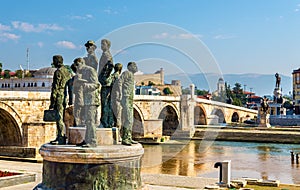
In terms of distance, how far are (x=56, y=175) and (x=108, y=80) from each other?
2634mm

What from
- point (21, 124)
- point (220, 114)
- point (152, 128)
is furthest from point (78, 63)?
point (220, 114)

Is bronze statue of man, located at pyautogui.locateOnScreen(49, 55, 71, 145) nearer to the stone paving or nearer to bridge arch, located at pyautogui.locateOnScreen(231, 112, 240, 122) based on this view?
the stone paving

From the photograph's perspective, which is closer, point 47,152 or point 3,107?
point 47,152

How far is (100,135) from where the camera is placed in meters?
8.58

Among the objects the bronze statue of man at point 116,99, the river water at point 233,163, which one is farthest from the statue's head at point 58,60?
the river water at point 233,163

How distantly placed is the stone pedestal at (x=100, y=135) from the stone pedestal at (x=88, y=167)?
0.32 m

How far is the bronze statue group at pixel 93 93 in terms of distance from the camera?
821 cm

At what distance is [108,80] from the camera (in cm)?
938

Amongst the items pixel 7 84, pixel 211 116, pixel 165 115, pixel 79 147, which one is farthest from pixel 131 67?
pixel 7 84

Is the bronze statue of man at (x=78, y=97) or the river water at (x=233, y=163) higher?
the bronze statue of man at (x=78, y=97)

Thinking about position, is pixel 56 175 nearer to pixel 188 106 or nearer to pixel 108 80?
pixel 108 80

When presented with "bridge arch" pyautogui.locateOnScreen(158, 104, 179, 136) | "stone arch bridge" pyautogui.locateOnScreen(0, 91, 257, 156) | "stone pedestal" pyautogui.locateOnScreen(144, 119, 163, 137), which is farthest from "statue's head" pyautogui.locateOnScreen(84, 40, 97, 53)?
"bridge arch" pyautogui.locateOnScreen(158, 104, 179, 136)

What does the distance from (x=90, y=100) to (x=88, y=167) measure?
1.41 meters

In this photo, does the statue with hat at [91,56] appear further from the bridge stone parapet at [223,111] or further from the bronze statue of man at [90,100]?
the bridge stone parapet at [223,111]
